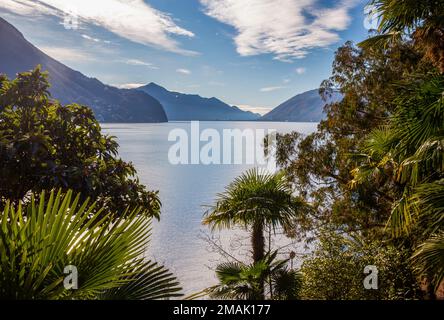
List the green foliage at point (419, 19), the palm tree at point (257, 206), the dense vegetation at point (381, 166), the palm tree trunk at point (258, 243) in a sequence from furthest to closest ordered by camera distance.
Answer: the palm tree trunk at point (258, 243), the palm tree at point (257, 206), the green foliage at point (419, 19), the dense vegetation at point (381, 166)

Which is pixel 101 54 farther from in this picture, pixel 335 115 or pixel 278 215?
pixel 278 215

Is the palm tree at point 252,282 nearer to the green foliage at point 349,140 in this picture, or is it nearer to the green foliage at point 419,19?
the green foliage at point 419,19

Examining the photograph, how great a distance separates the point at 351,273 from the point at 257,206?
8.29ft

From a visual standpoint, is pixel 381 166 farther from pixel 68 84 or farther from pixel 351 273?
pixel 68 84

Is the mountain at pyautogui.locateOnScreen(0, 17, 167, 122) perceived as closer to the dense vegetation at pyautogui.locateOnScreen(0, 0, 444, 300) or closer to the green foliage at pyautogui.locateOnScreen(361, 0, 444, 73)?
the dense vegetation at pyautogui.locateOnScreen(0, 0, 444, 300)

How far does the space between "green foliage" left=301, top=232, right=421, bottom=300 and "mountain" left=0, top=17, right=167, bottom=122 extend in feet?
228

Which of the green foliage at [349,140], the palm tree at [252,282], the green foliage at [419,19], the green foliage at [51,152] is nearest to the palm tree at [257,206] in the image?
the palm tree at [252,282]

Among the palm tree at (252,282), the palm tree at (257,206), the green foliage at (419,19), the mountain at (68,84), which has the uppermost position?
the mountain at (68,84)

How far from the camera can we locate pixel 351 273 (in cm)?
675

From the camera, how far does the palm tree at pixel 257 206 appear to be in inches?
238

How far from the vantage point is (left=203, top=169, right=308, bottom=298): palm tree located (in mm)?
6039

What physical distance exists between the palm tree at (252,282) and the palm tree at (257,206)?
0.70m
